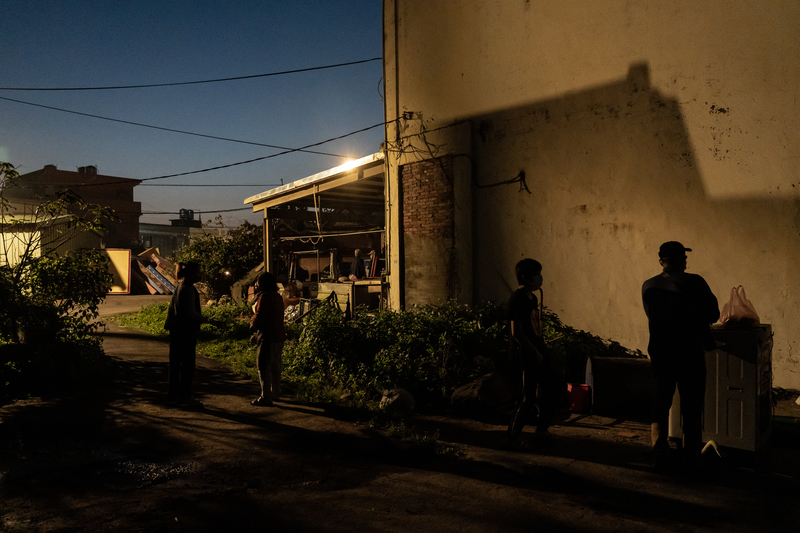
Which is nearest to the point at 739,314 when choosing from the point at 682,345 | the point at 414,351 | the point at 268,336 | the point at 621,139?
the point at 682,345

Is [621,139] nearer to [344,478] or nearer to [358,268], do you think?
[344,478]

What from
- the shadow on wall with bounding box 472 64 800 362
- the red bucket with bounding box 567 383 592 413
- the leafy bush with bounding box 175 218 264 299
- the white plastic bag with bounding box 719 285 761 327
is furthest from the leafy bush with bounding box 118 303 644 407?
the leafy bush with bounding box 175 218 264 299

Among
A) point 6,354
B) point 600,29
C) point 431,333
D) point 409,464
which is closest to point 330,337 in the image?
point 431,333

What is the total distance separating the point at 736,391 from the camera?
4.30 metres

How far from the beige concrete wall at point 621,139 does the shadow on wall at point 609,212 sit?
0.02m

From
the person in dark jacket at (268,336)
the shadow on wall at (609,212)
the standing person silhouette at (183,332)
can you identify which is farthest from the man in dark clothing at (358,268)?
the standing person silhouette at (183,332)

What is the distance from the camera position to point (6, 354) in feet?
23.4

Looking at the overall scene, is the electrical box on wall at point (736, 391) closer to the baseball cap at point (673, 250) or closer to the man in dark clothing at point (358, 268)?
the baseball cap at point (673, 250)

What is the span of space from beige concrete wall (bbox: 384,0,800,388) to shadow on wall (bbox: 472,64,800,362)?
0.06ft

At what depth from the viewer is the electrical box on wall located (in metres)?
4.23

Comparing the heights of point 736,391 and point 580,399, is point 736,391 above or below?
above

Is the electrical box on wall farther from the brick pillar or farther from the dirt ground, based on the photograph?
the brick pillar

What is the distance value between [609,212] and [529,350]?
3.94 metres

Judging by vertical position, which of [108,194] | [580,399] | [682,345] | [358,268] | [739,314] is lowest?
[580,399]
